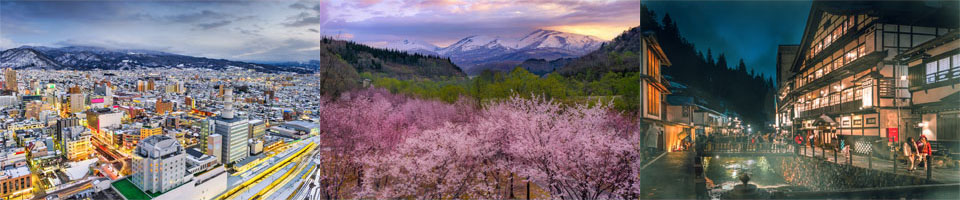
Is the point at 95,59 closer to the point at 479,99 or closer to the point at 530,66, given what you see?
the point at 479,99

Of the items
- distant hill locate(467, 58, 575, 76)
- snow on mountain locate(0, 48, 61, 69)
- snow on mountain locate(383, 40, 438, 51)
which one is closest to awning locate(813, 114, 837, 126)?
distant hill locate(467, 58, 575, 76)

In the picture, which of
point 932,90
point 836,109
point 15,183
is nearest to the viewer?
point 932,90

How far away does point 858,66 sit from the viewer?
3.63m

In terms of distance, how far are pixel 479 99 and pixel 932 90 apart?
3886mm

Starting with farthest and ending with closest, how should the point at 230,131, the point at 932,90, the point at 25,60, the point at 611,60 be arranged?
the point at 230,131 < the point at 611,60 < the point at 25,60 < the point at 932,90

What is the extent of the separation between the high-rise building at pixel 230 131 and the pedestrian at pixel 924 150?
20.3ft

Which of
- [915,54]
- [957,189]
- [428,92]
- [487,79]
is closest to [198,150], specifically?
[428,92]

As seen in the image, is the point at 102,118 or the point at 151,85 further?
the point at 151,85

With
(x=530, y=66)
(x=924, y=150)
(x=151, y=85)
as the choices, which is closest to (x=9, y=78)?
(x=151, y=85)

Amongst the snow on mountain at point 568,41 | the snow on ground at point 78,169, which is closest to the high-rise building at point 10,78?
the snow on ground at point 78,169

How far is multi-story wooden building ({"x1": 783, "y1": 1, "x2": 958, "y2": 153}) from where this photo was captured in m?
3.61

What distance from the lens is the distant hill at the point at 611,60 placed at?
4133 millimetres

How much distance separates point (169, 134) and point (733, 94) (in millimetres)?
5276

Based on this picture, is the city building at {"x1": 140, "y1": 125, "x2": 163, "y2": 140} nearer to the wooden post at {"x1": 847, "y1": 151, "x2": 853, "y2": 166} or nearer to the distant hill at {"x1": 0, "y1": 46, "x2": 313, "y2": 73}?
the distant hill at {"x1": 0, "y1": 46, "x2": 313, "y2": 73}
